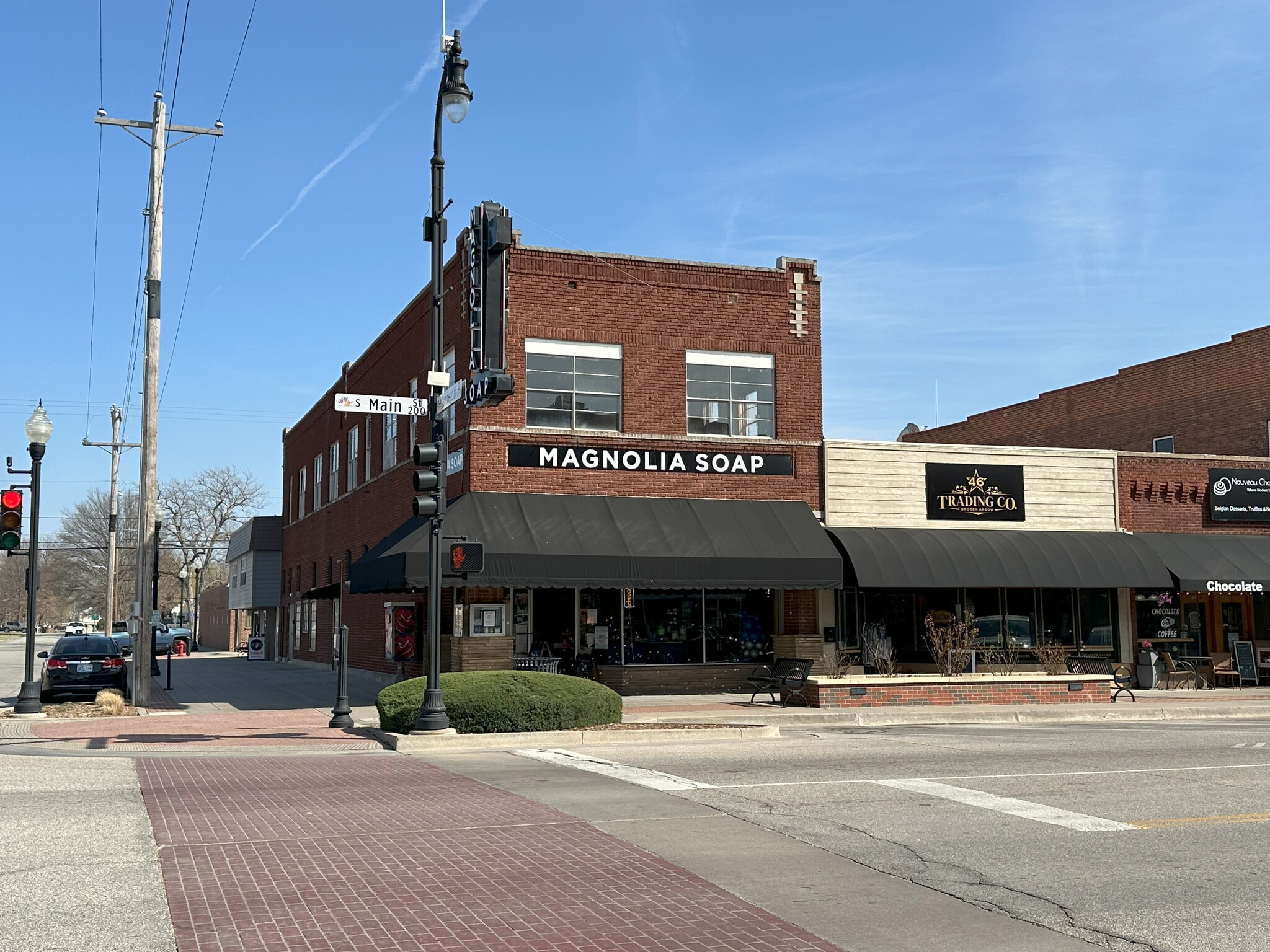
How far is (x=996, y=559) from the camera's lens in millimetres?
26188

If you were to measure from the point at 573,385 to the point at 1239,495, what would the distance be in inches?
693

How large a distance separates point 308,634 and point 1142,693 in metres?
29.3

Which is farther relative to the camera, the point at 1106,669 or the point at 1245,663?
the point at 1245,663

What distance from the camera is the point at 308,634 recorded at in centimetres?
4409

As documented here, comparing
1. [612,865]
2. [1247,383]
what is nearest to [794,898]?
[612,865]

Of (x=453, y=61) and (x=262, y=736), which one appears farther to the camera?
(x=262, y=736)

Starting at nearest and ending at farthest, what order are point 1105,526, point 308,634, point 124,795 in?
point 124,795
point 1105,526
point 308,634

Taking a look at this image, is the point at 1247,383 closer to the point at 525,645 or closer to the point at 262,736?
the point at 525,645

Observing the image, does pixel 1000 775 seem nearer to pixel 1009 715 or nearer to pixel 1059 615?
pixel 1009 715

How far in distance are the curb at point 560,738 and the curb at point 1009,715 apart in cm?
244

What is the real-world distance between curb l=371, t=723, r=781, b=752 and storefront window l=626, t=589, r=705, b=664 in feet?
26.3

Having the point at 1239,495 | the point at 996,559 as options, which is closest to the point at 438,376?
the point at 996,559

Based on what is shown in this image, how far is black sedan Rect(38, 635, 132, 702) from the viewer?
23531 millimetres

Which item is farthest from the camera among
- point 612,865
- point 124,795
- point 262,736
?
point 262,736
